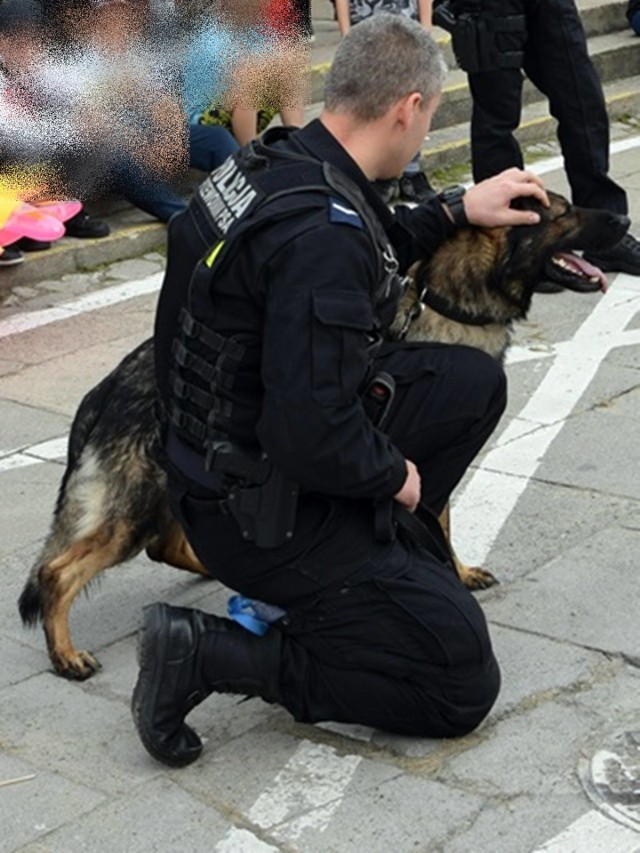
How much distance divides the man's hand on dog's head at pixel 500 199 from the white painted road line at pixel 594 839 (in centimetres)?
166

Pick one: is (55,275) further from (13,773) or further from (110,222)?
(13,773)

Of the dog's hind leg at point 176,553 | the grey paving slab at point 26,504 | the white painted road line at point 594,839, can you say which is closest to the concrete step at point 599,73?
the grey paving slab at point 26,504

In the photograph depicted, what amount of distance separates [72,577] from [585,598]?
4.74 feet

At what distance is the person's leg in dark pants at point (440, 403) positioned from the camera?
4.29m

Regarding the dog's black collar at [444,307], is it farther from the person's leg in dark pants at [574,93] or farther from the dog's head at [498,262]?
the person's leg in dark pants at [574,93]

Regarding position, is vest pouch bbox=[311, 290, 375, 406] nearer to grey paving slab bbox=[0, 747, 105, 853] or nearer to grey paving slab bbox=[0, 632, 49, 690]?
grey paving slab bbox=[0, 747, 105, 853]

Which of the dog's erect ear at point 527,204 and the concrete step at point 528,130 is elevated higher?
the dog's erect ear at point 527,204

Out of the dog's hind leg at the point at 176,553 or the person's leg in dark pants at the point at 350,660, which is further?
the dog's hind leg at the point at 176,553

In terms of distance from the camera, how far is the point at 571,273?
4.70 m

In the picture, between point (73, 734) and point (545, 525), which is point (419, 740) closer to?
point (73, 734)

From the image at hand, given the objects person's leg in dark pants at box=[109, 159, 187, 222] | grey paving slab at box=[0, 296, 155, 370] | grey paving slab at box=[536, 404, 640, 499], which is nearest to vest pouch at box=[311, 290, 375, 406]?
grey paving slab at box=[536, 404, 640, 499]

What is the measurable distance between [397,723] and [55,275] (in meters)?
4.71

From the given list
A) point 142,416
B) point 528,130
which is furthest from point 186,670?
point 528,130

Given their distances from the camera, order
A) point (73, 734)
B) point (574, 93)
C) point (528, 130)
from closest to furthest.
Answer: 1. point (73, 734)
2. point (574, 93)
3. point (528, 130)
